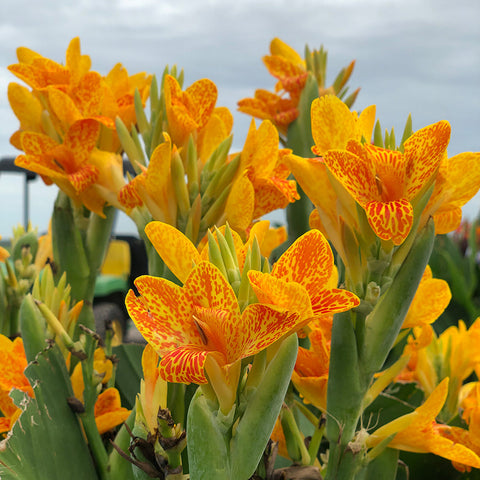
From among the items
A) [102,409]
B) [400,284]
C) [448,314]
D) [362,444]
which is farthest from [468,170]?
[448,314]

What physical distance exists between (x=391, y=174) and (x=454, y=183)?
0.06 metres

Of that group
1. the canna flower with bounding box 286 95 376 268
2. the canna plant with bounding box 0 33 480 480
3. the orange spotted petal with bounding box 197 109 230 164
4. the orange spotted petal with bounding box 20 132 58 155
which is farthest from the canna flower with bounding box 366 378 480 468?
the orange spotted petal with bounding box 20 132 58 155

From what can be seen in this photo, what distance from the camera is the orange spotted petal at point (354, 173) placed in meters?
0.34

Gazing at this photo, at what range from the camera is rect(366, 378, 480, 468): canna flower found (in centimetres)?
42

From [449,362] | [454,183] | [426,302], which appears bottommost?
[449,362]

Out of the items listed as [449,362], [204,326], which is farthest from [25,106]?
[449,362]

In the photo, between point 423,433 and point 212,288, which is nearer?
point 212,288

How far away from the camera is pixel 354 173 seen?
35cm

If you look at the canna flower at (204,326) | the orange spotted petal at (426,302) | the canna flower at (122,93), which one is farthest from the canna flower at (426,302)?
the canna flower at (122,93)

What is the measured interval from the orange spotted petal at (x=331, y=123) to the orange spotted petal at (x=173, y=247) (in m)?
0.12

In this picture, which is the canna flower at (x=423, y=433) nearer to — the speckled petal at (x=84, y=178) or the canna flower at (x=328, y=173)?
the canna flower at (x=328, y=173)

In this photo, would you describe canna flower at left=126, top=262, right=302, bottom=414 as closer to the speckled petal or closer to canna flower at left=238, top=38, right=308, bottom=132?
the speckled petal

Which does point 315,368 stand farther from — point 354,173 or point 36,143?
point 36,143

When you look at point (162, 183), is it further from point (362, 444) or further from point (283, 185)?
point (362, 444)
